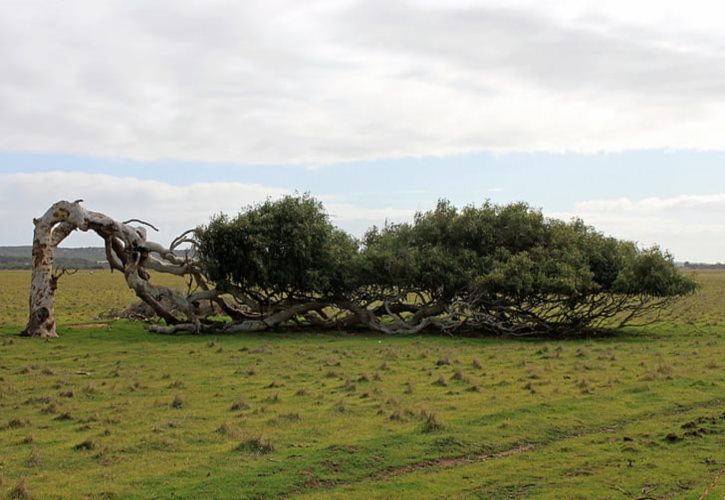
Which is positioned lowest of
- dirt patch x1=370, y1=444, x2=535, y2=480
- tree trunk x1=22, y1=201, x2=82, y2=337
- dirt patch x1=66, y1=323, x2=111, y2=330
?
dirt patch x1=370, y1=444, x2=535, y2=480

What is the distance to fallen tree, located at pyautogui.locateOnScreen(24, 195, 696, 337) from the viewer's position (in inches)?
1195

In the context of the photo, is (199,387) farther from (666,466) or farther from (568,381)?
(666,466)

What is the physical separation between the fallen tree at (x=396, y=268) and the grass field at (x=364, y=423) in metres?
4.88

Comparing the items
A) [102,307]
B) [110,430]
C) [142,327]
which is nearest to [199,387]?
[110,430]

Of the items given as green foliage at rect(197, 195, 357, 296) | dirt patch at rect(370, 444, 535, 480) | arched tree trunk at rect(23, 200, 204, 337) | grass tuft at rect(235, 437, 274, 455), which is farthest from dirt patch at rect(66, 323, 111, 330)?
dirt patch at rect(370, 444, 535, 480)

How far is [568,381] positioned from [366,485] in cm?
1004

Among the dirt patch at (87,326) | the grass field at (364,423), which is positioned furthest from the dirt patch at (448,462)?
the dirt patch at (87,326)

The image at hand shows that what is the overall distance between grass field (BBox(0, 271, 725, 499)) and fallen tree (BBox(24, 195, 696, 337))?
4877mm

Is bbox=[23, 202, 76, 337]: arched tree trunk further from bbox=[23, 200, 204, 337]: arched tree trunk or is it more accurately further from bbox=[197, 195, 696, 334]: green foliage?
bbox=[197, 195, 696, 334]: green foliage

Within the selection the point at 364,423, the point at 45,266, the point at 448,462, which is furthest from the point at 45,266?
the point at 448,462

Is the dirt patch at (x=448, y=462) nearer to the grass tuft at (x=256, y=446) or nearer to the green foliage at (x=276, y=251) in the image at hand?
the grass tuft at (x=256, y=446)

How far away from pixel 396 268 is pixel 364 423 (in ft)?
57.1

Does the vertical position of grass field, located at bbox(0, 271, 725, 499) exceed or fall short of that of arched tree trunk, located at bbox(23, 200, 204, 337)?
it falls short

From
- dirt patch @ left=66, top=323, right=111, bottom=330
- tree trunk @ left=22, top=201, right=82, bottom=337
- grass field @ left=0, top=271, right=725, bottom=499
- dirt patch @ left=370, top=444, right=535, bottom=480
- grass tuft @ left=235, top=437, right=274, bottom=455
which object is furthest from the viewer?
dirt patch @ left=66, top=323, right=111, bottom=330
